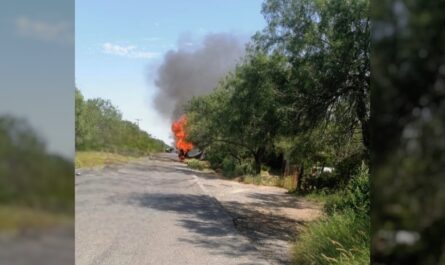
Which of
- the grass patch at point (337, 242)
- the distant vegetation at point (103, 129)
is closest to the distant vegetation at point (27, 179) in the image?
the distant vegetation at point (103, 129)

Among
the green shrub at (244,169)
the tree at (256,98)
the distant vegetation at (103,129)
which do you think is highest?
the tree at (256,98)

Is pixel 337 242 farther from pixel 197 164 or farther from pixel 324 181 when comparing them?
pixel 197 164

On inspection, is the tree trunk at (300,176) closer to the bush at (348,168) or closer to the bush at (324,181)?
the bush at (324,181)

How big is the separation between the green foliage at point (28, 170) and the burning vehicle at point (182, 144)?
254 centimetres

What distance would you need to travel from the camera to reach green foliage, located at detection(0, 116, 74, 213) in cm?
181

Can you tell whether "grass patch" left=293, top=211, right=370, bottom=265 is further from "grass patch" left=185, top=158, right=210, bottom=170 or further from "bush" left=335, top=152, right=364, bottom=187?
"grass patch" left=185, top=158, right=210, bottom=170

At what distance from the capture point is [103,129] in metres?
2.96

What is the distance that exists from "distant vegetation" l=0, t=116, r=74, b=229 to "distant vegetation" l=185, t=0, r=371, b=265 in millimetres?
1856

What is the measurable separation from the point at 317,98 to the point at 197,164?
A: 17.3ft

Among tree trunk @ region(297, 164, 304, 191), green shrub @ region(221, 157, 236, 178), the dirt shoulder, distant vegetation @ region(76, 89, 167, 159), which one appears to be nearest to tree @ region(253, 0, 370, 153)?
the dirt shoulder

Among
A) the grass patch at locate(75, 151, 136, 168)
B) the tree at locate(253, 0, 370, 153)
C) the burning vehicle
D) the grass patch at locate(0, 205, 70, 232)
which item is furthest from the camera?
the burning vehicle

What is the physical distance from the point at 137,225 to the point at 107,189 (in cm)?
75

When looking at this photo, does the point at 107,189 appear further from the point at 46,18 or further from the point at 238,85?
the point at 46,18

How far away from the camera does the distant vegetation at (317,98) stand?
3.79 m
